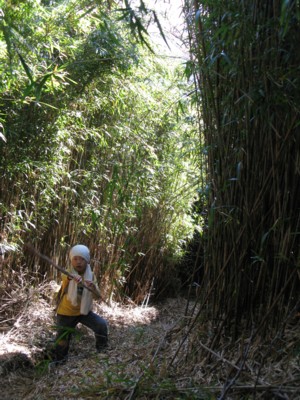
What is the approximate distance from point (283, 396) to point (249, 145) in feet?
3.88

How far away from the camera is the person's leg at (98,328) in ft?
13.5

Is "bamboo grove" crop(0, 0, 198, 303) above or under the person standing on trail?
above

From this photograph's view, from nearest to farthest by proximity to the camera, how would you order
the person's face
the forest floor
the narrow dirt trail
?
the forest floor < the narrow dirt trail < the person's face

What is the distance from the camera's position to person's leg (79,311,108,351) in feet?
13.5

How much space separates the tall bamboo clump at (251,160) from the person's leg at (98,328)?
1.48 m

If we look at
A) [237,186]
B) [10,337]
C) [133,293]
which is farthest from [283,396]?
[133,293]

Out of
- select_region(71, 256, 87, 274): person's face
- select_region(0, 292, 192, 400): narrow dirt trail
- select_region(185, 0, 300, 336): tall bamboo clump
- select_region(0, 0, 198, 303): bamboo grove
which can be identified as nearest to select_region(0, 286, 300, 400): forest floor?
select_region(0, 292, 192, 400): narrow dirt trail

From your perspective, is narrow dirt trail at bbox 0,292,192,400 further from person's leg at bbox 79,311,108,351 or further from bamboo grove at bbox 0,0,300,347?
bamboo grove at bbox 0,0,300,347

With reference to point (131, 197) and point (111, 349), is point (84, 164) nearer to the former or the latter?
point (131, 197)

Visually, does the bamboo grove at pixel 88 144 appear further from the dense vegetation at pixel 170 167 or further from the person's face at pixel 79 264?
the person's face at pixel 79 264

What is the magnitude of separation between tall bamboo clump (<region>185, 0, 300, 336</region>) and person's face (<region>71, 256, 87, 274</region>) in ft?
5.00

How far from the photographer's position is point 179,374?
9.07ft

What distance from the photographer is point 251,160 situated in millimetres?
2664

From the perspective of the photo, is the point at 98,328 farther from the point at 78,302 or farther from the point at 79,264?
the point at 79,264
